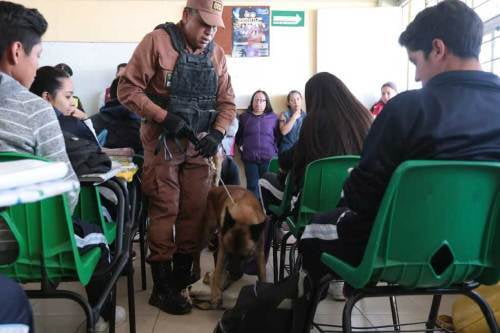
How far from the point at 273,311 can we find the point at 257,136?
3653 mm

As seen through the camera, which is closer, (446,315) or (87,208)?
(87,208)

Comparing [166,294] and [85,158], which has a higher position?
[85,158]

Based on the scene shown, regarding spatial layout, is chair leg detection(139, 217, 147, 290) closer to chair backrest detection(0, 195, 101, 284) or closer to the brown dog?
the brown dog

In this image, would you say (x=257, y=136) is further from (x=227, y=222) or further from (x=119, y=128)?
(x=227, y=222)

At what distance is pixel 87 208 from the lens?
1505 millimetres

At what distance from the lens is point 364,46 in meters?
5.13

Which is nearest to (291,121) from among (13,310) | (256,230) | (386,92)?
(386,92)

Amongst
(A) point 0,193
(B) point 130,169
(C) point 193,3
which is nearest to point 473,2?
(C) point 193,3

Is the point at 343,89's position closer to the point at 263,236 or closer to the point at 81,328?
the point at 263,236

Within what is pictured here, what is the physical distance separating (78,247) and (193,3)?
1306mm

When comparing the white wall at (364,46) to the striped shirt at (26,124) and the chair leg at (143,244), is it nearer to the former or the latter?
A: the chair leg at (143,244)

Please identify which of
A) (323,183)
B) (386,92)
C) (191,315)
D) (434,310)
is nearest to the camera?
(434,310)

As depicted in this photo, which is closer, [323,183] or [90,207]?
[90,207]

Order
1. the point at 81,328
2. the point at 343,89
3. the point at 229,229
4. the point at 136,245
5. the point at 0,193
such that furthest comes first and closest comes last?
the point at 136,245 < the point at 229,229 < the point at 343,89 < the point at 81,328 < the point at 0,193
